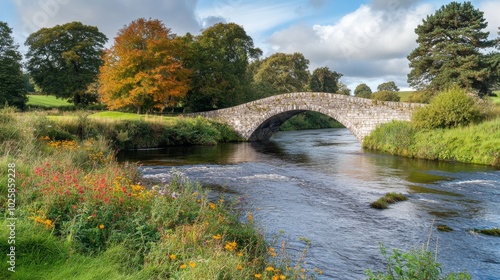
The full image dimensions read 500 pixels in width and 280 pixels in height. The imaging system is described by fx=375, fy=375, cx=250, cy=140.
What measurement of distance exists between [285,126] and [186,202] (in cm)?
4474

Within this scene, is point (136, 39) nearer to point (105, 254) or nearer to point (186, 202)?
point (186, 202)

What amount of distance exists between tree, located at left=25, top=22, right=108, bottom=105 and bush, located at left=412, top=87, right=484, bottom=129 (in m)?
33.1

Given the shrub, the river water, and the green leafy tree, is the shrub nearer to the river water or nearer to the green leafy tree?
the river water

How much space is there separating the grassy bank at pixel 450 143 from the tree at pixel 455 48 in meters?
Result: 9.33

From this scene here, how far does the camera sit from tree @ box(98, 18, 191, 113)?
3127 cm

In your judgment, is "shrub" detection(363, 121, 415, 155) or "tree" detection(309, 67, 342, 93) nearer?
"shrub" detection(363, 121, 415, 155)

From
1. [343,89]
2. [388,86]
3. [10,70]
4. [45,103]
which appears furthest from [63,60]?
[388,86]

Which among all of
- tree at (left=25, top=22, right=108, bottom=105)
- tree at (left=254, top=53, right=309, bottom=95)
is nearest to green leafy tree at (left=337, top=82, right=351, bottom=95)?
tree at (left=254, top=53, right=309, bottom=95)

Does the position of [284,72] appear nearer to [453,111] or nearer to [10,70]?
[10,70]

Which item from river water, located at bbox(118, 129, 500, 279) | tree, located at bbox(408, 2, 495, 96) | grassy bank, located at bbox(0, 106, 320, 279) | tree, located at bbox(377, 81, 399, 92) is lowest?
river water, located at bbox(118, 129, 500, 279)

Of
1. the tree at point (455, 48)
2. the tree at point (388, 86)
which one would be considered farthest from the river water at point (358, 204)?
the tree at point (388, 86)

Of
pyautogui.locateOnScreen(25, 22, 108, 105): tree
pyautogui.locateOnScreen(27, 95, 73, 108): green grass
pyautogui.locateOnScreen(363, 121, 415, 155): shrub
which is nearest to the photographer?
pyautogui.locateOnScreen(363, 121, 415, 155): shrub

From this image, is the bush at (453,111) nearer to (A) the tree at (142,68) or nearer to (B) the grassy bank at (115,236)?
(B) the grassy bank at (115,236)

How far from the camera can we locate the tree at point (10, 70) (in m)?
35.1
